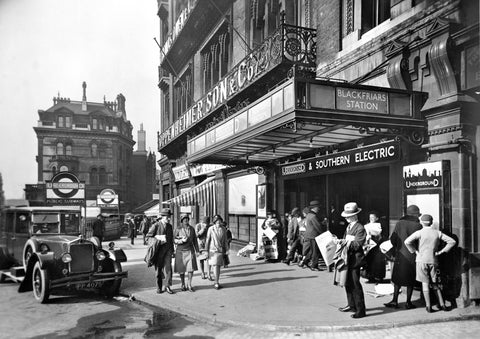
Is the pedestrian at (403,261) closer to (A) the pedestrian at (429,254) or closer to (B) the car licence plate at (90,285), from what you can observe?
(A) the pedestrian at (429,254)

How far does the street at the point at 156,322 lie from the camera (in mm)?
5895

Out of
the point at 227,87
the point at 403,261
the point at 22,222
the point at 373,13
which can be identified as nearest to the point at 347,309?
the point at 403,261

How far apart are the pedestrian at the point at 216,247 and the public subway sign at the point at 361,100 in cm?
388

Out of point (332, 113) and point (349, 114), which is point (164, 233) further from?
point (349, 114)

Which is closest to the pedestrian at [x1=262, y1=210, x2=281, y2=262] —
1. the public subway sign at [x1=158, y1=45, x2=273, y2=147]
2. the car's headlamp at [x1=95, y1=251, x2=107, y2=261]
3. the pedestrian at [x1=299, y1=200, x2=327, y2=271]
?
the pedestrian at [x1=299, y1=200, x2=327, y2=271]

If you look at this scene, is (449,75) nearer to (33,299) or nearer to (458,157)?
(458,157)

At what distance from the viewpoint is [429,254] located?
6477 mm

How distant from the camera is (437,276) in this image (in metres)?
6.49

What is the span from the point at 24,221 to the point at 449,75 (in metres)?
10.1

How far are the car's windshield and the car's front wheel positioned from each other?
5.91 ft

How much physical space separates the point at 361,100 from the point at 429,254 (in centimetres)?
287

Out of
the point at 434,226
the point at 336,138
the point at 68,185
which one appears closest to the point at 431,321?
the point at 434,226

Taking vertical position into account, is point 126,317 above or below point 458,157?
below

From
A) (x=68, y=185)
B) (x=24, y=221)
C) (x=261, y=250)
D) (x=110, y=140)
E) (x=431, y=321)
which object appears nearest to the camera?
(x=431, y=321)
